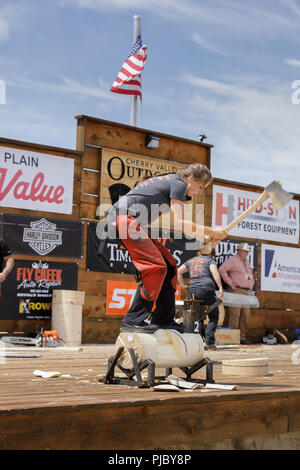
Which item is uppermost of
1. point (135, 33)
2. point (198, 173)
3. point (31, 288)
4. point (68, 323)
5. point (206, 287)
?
point (135, 33)

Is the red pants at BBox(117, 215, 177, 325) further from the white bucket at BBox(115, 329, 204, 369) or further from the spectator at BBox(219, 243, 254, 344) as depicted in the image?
the spectator at BBox(219, 243, 254, 344)

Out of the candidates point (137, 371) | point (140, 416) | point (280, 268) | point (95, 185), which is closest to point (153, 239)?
point (137, 371)

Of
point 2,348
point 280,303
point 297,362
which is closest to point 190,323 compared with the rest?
point 297,362

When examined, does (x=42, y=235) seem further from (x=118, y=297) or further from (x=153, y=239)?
(x=153, y=239)

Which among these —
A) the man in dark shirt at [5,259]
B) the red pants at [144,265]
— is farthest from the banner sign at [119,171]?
the red pants at [144,265]

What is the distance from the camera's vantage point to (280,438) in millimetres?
4168

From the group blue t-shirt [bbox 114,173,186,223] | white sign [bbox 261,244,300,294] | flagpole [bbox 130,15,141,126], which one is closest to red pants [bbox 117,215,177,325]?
blue t-shirt [bbox 114,173,186,223]

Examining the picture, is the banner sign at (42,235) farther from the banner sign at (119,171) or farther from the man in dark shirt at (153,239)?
the man in dark shirt at (153,239)

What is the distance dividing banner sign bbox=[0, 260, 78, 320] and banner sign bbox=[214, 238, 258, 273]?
3.83 metres

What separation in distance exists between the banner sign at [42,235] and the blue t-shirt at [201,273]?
7.53ft

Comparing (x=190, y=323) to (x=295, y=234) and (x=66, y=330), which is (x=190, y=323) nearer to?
(x=66, y=330)

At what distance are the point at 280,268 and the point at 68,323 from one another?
6.21m

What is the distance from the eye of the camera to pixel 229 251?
1389 centimetres

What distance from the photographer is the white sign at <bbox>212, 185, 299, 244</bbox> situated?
545 inches
